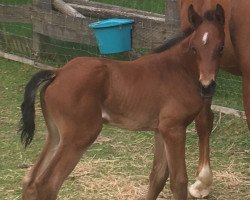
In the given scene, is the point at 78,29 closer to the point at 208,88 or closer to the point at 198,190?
the point at 198,190

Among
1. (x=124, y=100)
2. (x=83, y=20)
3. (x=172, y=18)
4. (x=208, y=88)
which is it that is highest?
(x=208, y=88)

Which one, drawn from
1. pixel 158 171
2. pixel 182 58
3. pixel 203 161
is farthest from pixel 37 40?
pixel 182 58

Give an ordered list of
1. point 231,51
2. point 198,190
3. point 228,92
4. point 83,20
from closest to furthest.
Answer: point 231,51, point 198,190, point 228,92, point 83,20

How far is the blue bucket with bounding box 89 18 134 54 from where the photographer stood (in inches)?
266

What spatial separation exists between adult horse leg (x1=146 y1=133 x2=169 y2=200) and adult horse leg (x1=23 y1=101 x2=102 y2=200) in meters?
0.51

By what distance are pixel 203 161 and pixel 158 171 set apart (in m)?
0.70

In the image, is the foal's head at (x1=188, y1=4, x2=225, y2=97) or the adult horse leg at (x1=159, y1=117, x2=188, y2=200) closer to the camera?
the foal's head at (x1=188, y1=4, x2=225, y2=97)

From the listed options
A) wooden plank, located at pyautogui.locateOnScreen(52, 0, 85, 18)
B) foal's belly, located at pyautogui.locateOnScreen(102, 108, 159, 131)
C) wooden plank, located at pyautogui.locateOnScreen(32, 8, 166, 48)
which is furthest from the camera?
wooden plank, located at pyautogui.locateOnScreen(52, 0, 85, 18)

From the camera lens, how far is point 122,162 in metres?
5.23

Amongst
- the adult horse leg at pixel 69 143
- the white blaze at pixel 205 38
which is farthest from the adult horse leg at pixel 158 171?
the white blaze at pixel 205 38

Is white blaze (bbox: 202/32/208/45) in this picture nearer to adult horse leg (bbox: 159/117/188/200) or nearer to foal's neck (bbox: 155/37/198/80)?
foal's neck (bbox: 155/37/198/80)

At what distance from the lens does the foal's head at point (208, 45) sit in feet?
11.5

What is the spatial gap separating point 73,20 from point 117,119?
4191mm

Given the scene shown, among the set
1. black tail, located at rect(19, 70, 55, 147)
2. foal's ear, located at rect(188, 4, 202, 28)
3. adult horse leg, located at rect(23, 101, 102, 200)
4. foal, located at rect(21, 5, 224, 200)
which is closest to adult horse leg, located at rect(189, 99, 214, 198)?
foal, located at rect(21, 5, 224, 200)
